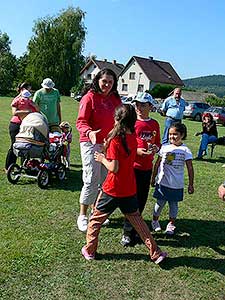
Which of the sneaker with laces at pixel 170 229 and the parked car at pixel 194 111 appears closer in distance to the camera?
the sneaker with laces at pixel 170 229

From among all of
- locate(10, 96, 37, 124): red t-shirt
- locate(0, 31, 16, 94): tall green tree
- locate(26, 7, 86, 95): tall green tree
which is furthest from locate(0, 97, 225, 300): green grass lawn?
locate(0, 31, 16, 94): tall green tree

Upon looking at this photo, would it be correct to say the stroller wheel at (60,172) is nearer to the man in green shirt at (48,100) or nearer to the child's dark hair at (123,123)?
the man in green shirt at (48,100)

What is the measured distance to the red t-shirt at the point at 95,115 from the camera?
14.7 feet

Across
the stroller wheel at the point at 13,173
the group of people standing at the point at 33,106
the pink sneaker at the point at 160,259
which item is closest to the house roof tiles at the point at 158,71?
the group of people standing at the point at 33,106

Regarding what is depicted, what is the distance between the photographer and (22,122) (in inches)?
262

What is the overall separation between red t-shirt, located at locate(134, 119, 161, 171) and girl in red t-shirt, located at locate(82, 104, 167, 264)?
1.60ft

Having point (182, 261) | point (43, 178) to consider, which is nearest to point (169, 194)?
point (182, 261)

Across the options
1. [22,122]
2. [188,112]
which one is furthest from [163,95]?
[22,122]

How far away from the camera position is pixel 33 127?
21.0 ft

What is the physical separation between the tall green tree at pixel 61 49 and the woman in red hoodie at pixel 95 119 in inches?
1870

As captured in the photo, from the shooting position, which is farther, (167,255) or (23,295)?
(167,255)

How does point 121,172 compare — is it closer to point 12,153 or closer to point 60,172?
point 60,172

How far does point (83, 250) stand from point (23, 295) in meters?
0.91

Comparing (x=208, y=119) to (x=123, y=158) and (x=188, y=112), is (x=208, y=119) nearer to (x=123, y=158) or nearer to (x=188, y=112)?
(x=123, y=158)
